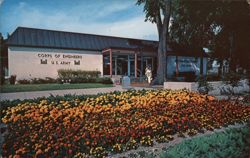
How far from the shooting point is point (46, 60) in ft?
67.4

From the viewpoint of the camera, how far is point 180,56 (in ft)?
93.1

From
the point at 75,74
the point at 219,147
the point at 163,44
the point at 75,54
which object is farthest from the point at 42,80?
the point at 219,147

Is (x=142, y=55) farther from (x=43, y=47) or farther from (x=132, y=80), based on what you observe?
(x=43, y=47)

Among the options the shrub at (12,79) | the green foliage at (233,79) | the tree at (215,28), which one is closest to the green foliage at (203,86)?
the green foliage at (233,79)

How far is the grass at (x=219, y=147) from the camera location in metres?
2.61

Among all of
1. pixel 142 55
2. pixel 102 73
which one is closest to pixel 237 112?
pixel 102 73

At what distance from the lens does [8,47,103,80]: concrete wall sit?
19297mm

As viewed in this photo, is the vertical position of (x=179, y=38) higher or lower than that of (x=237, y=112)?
higher

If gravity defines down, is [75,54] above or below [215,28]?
below

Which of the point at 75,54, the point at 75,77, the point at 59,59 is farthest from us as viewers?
the point at 75,54

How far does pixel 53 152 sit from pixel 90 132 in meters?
0.78

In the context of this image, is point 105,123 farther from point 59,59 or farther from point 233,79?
point 59,59

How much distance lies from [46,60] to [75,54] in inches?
110

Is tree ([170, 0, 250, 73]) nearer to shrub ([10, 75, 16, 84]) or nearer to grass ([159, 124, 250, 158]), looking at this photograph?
shrub ([10, 75, 16, 84])
